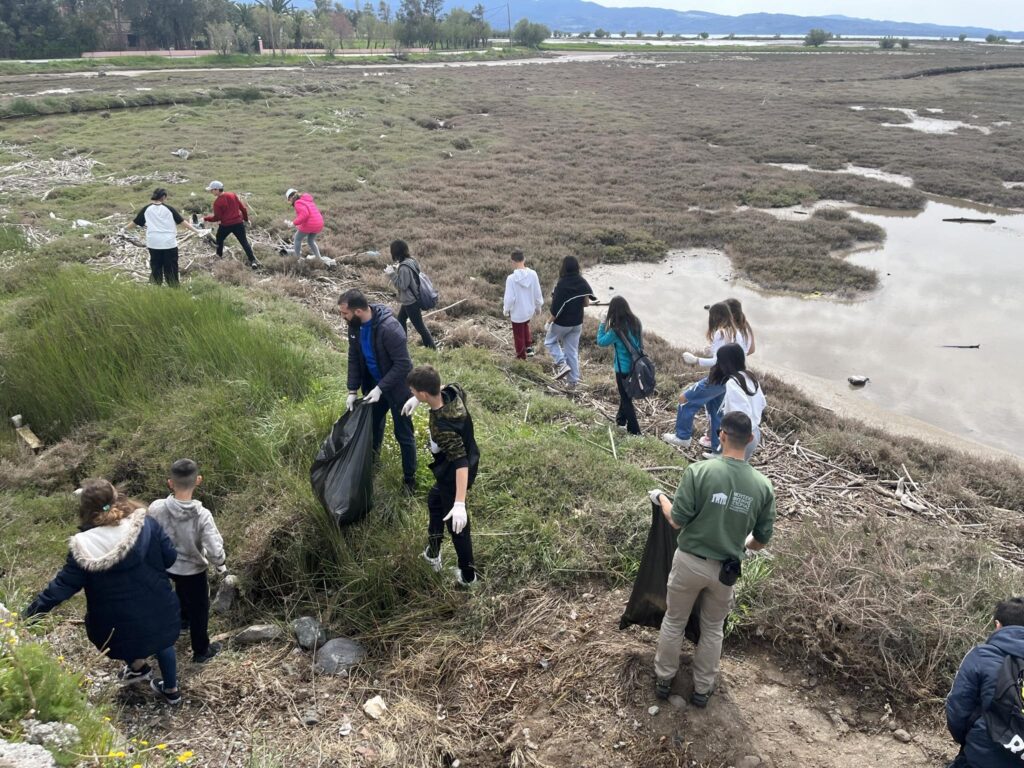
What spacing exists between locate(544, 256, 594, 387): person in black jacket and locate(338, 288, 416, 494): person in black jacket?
3.24 m

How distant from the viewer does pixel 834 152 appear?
28.2 m

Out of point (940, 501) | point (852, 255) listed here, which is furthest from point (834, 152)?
point (940, 501)

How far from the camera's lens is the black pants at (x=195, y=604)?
4.43 m

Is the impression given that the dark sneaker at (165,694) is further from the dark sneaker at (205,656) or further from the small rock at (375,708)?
the small rock at (375,708)

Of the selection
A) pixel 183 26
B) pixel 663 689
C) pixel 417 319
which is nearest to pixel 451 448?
pixel 663 689

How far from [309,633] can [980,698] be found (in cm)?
404

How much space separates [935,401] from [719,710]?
8.34 metres

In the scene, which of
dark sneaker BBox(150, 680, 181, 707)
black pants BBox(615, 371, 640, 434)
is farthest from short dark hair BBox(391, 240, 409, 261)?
dark sneaker BBox(150, 680, 181, 707)

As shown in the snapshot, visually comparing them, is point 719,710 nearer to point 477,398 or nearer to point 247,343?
point 477,398

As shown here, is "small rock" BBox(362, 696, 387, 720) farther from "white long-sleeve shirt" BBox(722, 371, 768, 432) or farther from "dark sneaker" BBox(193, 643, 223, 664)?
"white long-sleeve shirt" BBox(722, 371, 768, 432)

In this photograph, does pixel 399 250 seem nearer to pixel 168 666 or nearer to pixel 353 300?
pixel 353 300

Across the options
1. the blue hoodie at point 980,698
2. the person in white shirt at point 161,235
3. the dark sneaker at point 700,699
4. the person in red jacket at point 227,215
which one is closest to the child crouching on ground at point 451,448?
the dark sneaker at point 700,699

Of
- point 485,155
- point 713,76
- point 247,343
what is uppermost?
point 713,76

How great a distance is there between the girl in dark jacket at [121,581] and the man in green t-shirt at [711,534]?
3041 mm
